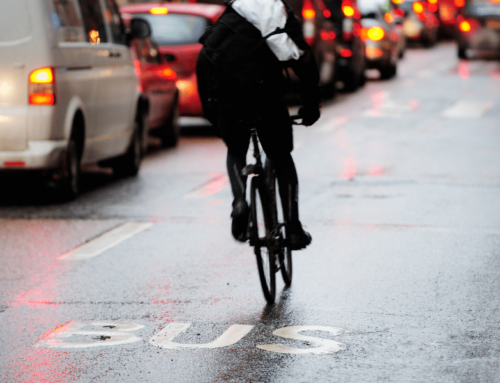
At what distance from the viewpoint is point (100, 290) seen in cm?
616

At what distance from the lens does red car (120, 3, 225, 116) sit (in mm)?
14572

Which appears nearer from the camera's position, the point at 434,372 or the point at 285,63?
the point at 434,372

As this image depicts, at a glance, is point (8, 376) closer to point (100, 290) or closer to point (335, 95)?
point (100, 290)

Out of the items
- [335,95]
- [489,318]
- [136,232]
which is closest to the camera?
[489,318]

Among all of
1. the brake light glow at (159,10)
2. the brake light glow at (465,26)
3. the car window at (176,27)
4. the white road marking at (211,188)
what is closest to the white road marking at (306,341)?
the white road marking at (211,188)

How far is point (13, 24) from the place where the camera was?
8734mm

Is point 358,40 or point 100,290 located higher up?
point 100,290

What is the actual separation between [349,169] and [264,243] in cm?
599

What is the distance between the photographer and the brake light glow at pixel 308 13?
1883 cm

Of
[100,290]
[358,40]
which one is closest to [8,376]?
[100,290]

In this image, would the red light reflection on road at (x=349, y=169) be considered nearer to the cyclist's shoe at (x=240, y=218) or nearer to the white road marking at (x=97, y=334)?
the cyclist's shoe at (x=240, y=218)

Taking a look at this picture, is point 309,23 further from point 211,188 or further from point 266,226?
point 266,226

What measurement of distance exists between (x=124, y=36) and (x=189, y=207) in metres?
2.66

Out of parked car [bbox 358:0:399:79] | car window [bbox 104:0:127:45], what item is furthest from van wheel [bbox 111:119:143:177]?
parked car [bbox 358:0:399:79]
